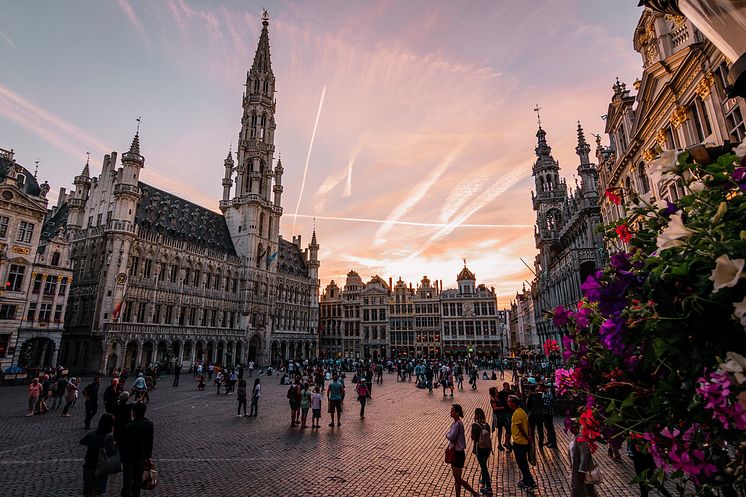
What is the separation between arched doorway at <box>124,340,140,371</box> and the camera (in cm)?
4134

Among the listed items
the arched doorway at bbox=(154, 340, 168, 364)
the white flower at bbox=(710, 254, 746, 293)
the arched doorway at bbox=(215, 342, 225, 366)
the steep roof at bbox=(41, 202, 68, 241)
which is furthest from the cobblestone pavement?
the steep roof at bbox=(41, 202, 68, 241)

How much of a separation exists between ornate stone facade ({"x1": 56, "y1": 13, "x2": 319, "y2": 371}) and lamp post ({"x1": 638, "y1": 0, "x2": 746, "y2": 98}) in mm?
47554

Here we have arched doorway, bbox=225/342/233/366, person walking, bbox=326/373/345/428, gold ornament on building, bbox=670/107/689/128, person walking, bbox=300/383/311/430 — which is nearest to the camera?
person walking, bbox=300/383/311/430

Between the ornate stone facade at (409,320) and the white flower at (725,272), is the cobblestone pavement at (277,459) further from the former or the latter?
the ornate stone facade at (409,320)

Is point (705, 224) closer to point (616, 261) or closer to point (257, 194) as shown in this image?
point (616, 261)

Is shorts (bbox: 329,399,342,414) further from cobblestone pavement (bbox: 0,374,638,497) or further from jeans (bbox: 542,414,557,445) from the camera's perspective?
jeans (bbox: 542,414,557,445)

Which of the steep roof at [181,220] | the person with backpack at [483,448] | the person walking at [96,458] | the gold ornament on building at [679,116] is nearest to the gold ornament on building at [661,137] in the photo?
the gold ornament on building at [679,116]

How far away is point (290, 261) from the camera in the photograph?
75.6 metres

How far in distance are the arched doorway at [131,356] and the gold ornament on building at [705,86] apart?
5042 centimetres

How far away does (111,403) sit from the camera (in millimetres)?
11781

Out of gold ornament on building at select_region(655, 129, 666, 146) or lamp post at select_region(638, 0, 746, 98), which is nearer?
lamp post at select_region(638, 0, 746, 98)

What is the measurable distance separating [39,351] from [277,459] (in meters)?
39.9

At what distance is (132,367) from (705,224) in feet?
166

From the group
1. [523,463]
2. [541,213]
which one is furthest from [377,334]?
[523,463]
